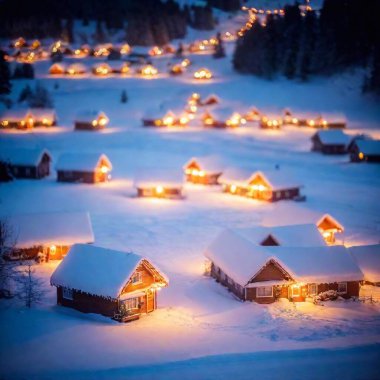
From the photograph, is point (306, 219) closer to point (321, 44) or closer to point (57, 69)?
point (321, 44)

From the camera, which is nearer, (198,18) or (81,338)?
(81,338)

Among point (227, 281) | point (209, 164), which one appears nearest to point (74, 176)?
point (209, 164)

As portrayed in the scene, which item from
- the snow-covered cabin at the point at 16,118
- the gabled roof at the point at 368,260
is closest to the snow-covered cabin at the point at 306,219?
the gabled roof at the point at 368,260

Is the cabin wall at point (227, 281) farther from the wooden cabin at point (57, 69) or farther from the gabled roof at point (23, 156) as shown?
the wooden cabin at point (57, 69)

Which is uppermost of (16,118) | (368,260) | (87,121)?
(16,118)

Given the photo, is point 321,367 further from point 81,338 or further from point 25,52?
point 25,52

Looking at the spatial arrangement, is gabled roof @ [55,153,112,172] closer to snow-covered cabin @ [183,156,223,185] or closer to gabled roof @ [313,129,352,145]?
snow-covered cabin @ [183,156,223,185]

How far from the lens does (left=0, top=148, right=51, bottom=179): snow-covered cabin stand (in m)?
64.0

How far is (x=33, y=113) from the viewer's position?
283 ft

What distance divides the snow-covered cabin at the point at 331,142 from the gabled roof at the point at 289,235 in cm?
4188

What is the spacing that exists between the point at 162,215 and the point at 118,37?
8727 cm

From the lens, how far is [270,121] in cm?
9412

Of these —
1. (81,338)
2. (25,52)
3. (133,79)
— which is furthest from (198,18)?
(81,338)

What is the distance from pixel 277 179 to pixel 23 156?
97.8 feet
